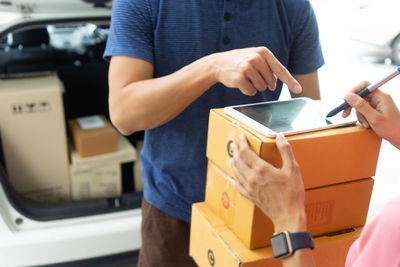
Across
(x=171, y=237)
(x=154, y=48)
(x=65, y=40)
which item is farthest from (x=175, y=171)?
(x=65, y=40)

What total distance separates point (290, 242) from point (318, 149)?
185 millimetres

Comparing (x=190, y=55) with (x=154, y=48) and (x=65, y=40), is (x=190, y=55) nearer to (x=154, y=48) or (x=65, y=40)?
(x=154, y=48)

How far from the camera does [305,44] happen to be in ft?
3.69

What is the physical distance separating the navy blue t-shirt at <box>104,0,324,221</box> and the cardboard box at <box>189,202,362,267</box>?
0.60 feet

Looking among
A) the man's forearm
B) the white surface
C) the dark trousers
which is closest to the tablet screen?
the man's forearm

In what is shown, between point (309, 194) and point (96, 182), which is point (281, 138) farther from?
point (96, 182)

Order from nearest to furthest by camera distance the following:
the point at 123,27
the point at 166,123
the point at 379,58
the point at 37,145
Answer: the point at 123,27
the point at 166,123
the point at 37,145
the point at 379,58

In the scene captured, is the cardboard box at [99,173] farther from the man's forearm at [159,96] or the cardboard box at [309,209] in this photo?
the cardboard box at [309,209]

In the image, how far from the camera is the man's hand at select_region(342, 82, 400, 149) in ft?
2.68

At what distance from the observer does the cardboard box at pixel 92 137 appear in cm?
188

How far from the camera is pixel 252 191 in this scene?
2.39 ft

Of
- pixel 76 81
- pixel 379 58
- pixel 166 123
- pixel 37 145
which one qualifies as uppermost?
pixel 166 123

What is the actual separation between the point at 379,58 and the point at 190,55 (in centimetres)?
519

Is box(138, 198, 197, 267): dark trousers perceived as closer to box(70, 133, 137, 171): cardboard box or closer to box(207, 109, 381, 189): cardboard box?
box(207, 109, 381, 189): cardboard box
